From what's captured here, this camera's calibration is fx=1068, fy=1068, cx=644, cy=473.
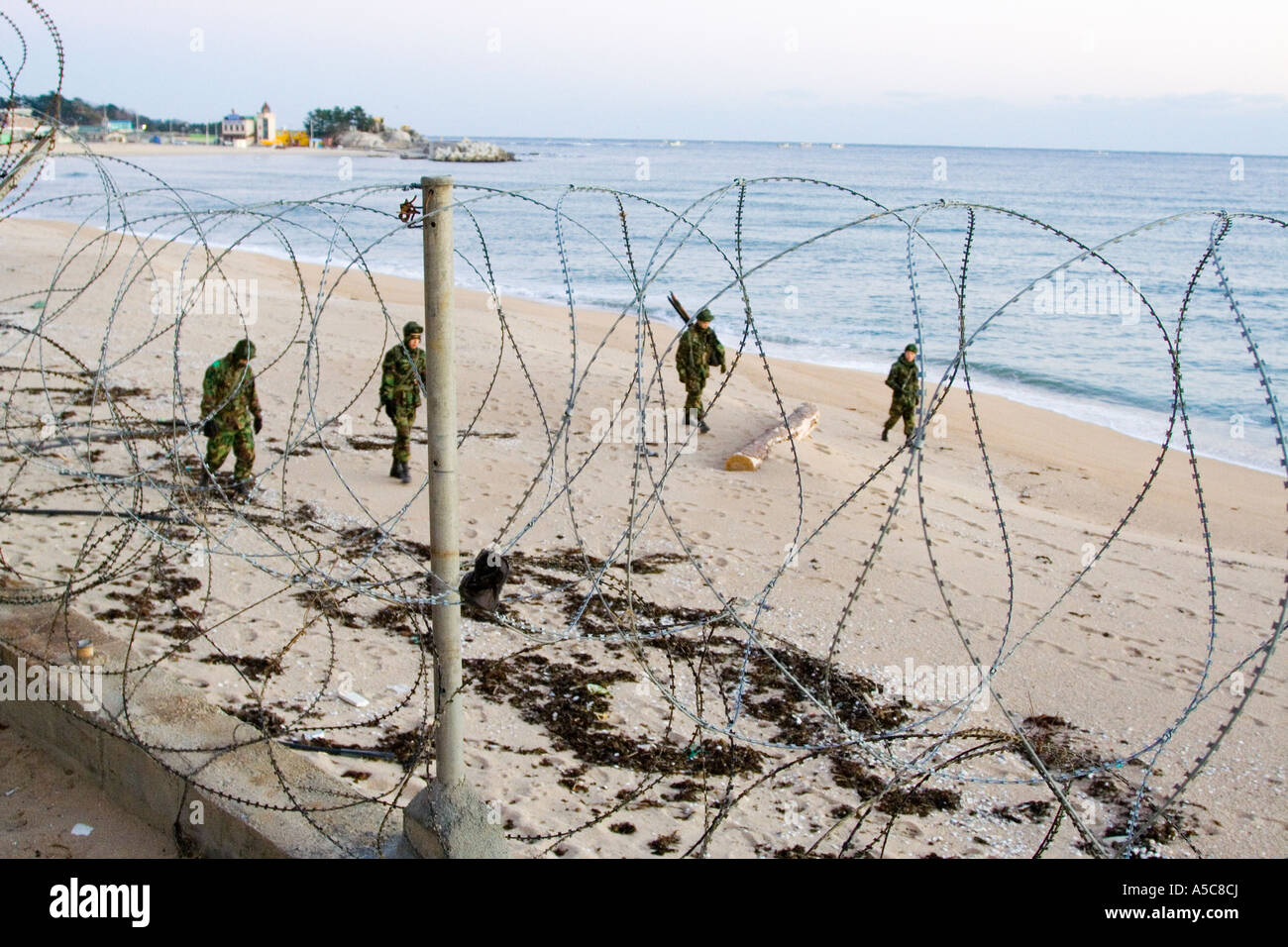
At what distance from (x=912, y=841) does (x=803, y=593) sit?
3.25 meters

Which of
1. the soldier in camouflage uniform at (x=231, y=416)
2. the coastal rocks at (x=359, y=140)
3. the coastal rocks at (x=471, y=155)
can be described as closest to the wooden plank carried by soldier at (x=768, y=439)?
the soldier in camouflage uniform at (x=231, y=416)

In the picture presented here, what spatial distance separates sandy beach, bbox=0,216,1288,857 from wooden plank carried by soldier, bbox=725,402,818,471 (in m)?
0.23

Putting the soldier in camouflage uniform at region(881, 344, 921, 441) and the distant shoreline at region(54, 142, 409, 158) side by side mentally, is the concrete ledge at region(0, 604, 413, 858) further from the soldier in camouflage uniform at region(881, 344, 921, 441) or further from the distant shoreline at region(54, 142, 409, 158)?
the distant shoreline at region(54, 142, 409, 158)

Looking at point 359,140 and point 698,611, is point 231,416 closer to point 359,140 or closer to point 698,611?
point 698,611

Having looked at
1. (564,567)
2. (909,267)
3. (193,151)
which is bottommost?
(564,567)

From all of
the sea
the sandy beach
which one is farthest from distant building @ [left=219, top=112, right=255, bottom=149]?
the sandy beach

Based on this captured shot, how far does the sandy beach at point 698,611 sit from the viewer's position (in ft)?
16.4

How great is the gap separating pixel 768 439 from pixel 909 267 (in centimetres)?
858

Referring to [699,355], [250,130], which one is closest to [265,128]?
[250,130]

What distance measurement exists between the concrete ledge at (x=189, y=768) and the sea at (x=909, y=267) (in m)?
2.08

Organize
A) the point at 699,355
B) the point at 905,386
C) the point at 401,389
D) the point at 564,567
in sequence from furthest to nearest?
the point at 905,386 → the point at 699,355 → the point at 401,389 → the point at 564,567

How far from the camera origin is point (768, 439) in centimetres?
1205

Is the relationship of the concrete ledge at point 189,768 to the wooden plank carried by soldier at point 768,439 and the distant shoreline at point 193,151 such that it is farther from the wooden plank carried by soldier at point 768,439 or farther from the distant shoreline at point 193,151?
the distant shoreline at point 193,151
